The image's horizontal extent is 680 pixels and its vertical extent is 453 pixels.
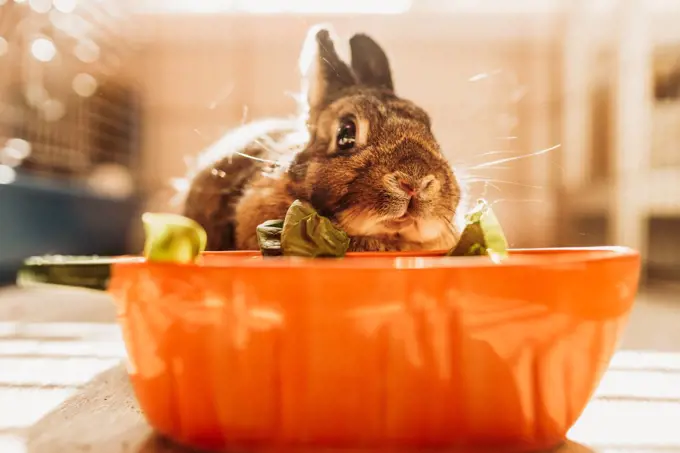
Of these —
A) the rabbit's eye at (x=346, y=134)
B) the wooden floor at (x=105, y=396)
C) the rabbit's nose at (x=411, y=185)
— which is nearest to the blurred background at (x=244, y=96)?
the wooden floor at (x=105, y=396)

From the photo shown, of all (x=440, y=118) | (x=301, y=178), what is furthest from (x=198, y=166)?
(x=440, y=118)

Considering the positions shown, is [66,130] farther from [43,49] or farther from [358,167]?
[358,167]

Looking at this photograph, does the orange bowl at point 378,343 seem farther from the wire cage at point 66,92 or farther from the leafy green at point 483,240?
the wire cage at point 66,92

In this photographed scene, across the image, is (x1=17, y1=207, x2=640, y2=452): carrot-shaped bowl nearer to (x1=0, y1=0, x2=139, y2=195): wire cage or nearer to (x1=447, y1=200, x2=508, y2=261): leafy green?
(x1=447, y1=200, x2=508, y2=261): leafy green

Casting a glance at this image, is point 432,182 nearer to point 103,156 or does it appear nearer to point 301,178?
point 301,178

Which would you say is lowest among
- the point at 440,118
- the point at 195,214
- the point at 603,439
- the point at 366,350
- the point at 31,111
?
the point at 603,439

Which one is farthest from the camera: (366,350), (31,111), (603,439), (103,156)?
(103,156)
